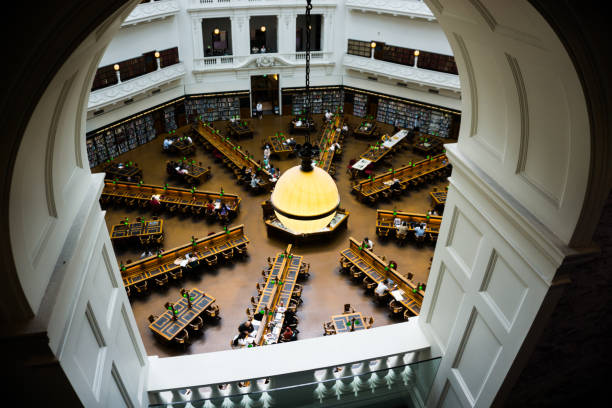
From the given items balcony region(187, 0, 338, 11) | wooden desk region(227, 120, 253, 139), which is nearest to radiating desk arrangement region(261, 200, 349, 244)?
wooden desk region(227, 120, 253, 139)

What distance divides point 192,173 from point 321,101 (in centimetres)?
858

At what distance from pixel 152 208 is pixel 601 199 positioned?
538 inches

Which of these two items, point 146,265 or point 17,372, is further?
point 146,265

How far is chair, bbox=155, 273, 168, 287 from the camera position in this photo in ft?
38.0

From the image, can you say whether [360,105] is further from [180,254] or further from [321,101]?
[180,254]

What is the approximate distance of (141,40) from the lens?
17.2 meters

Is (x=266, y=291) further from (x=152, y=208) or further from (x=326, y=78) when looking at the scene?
(x=326, y=78)

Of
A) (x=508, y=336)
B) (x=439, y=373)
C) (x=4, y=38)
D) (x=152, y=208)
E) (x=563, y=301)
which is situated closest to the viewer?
(x=4, y=38)

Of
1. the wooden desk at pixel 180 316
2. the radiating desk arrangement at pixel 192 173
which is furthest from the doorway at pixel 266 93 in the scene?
the wooden desk at pixel 180 316

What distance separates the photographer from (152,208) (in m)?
14.7

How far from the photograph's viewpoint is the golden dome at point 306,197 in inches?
138

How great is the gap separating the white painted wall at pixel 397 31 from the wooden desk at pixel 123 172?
36.9 feet

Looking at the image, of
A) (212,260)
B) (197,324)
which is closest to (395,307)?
(197,324)

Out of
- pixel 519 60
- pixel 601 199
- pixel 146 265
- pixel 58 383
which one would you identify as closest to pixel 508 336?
pixel 601 199
